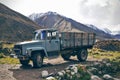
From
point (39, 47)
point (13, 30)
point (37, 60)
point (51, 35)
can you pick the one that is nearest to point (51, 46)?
point (51, 35)

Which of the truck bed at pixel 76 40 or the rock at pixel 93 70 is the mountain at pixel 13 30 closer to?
the truck bed at pixel 76 40

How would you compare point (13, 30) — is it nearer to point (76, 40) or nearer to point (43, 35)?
point (76, 40)

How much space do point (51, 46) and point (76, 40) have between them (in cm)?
367

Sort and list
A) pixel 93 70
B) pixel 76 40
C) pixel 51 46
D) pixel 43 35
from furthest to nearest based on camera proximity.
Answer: pixel 76 40 → pixel 51 46 → pixel 43 35 → pixel 93 70

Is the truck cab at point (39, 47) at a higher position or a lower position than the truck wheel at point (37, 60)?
higher

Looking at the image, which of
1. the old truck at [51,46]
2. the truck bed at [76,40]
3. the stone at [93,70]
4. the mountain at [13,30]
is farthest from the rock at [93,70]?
the mountain at [13,30]

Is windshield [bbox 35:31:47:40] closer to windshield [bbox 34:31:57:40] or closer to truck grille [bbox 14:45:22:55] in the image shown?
windshield [bbox 34:31:57:40]

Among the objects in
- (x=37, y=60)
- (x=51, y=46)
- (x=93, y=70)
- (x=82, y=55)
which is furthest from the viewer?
(x=82, y=55)

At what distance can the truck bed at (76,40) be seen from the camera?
24750mm

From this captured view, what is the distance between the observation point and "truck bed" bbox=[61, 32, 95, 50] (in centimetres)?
2475

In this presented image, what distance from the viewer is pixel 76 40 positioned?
1040 inches

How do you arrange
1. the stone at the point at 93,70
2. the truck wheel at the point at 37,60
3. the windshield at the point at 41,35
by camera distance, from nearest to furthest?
1. the stone at the point at 93,70
2. the truck wheel at the point at 37,60
3. the windshield at the point at 41,35

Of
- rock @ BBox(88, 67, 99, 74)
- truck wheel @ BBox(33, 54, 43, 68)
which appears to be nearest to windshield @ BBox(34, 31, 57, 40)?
Answer: truck wheel @ BBox(33, 54, 43, 68)

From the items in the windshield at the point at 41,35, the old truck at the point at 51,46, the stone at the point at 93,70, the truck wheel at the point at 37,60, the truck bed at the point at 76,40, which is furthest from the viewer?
the truck bed at the point at 76,40
